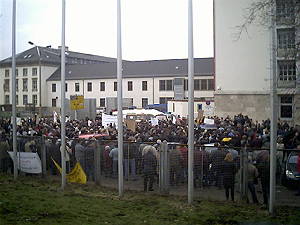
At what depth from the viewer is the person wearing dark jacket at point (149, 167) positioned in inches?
532

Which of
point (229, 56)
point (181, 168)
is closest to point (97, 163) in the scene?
point (181, 168)

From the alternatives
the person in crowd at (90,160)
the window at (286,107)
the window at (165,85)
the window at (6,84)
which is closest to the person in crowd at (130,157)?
the person in crowd at (90,160)

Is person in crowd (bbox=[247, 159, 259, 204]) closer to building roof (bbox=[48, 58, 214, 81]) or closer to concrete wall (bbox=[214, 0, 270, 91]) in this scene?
concrete wall (bbox=[214, 0, 270, 91])

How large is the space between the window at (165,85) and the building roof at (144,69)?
1.37m

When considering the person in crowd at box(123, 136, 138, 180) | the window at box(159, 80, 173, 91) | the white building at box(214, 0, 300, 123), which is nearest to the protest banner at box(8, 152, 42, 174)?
the person in crowd at box(123, 136, 138, 180)

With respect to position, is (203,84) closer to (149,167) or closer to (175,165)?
(149,167)

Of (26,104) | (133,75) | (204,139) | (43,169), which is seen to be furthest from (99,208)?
(133,75)

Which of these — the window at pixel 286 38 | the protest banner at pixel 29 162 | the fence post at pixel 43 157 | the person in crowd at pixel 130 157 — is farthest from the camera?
the protest banner at pixel 29 162

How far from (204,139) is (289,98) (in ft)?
78.2

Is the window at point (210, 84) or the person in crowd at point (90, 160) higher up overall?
the window at point (210, 84)

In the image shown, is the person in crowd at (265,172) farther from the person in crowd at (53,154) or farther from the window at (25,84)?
the window at (25,84)

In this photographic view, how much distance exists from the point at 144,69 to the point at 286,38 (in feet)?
235

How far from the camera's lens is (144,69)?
84.2 meters

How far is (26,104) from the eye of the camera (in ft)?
120
